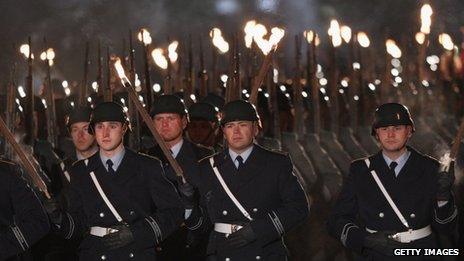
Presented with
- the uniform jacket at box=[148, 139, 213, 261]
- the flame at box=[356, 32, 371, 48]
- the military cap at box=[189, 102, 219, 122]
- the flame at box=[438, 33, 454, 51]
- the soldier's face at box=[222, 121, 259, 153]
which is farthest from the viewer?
the flame at box=[356, 32, 371, 48]

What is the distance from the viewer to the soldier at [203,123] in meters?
12.9

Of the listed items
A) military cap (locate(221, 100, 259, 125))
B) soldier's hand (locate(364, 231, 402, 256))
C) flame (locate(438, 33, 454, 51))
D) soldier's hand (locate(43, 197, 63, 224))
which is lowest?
soldier's hand (locate(364, 231, 402, 256))

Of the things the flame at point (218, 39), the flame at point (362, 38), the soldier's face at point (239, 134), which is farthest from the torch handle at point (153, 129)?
the flame at point (362, 38)

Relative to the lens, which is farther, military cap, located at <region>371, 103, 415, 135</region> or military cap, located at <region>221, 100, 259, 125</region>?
military cap, located at <region>221, 100, 259, 125</region>

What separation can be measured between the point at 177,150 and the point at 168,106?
516 millimetres

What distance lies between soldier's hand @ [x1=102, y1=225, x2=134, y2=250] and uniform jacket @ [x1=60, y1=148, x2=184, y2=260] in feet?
0.17

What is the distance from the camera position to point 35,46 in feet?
59.1

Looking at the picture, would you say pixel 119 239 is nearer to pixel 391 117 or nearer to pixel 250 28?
pixel 391 117

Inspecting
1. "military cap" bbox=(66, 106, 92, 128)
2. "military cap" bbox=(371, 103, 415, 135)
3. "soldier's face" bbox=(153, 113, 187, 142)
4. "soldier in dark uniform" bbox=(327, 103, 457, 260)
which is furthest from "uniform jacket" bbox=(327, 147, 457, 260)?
"military cap" bbox=(66, 106, 92, 128)

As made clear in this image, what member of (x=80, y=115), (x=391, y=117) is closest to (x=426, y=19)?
(x=391, y=117)

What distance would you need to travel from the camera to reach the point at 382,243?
341 inches

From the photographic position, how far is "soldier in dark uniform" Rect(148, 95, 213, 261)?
11008 millimetres

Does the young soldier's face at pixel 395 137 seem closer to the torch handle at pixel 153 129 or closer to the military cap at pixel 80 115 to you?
the torch handle at pixel 153 129

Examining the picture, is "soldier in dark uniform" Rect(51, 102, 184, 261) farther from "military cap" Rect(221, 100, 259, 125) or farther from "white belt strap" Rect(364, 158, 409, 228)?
"white belt strap" Rect(364, 158, 409, 228)
